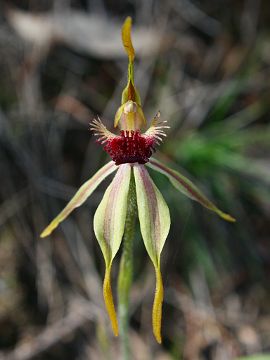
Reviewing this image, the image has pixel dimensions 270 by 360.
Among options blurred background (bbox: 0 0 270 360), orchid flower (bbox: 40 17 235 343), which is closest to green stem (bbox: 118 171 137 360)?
orchid flower (bbox: 40 17 235 343)

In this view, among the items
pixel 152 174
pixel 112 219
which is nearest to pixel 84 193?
pixel 112 219

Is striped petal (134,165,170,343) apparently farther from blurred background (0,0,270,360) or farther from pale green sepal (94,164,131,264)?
blurred background (0,0,270,360)

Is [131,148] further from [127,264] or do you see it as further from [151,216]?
[127,264]

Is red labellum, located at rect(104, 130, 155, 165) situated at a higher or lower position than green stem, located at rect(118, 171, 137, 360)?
higher

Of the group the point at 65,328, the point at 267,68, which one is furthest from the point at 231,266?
the point at 267,68

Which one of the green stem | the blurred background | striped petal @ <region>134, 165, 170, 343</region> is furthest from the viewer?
the blurred background

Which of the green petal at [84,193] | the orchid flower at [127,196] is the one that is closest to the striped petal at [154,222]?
the orchid flower at [127,196]

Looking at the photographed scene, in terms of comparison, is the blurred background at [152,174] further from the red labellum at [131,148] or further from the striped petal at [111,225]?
the red labellum at [131,148]
